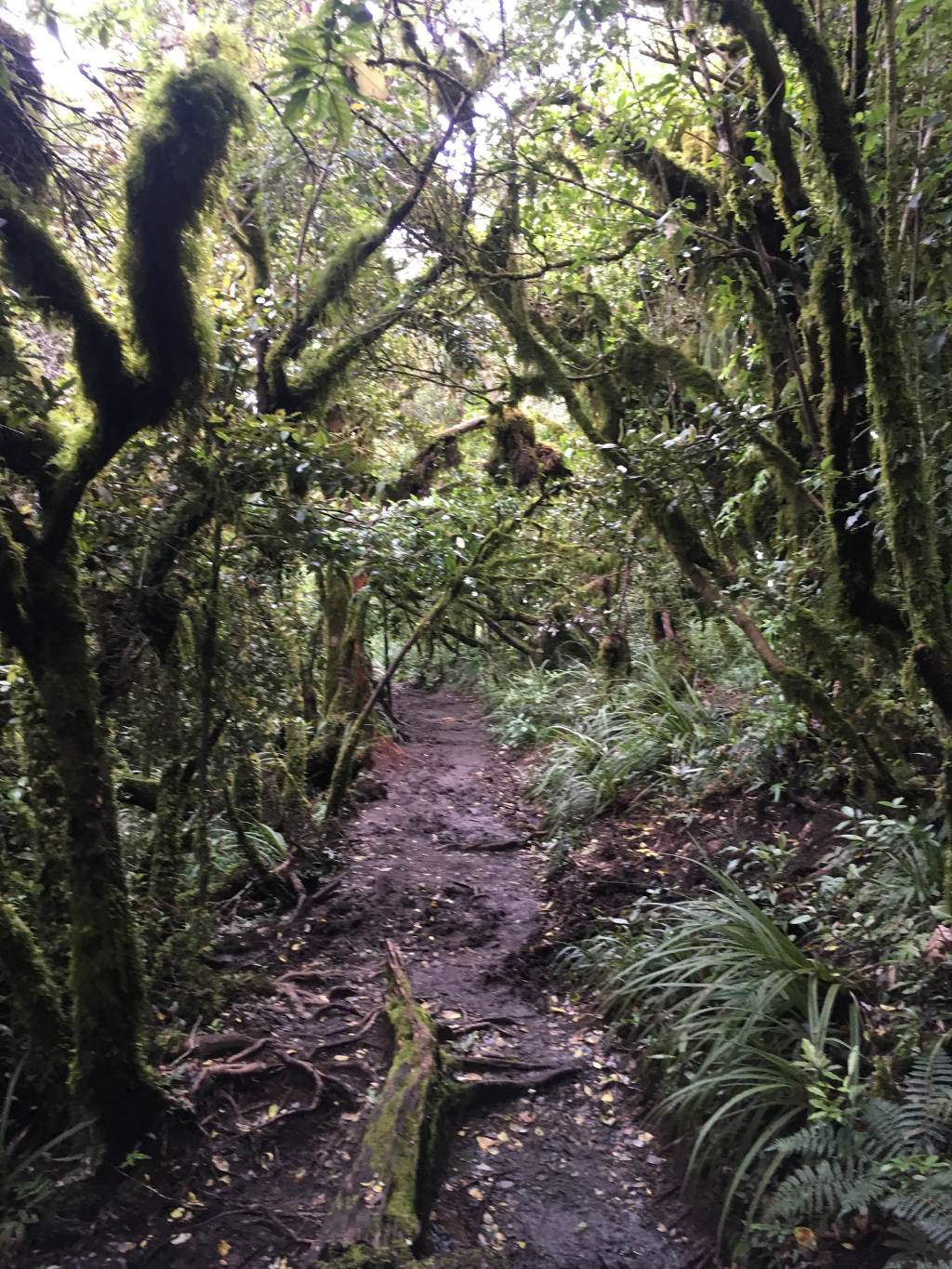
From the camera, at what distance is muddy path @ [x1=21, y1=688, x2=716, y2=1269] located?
2.73 metres

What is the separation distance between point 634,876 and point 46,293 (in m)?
4.48

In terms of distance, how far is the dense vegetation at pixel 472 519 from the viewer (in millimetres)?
2770

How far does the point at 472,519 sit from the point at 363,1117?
5.32 m

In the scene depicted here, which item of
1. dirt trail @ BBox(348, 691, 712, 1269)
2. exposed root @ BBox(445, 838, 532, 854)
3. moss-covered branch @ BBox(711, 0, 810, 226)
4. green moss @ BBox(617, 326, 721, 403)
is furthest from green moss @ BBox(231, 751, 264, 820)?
moss-covered branch @ BBox(711, 0, 810, 226)

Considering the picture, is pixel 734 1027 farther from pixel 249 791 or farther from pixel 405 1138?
pixel 249 791

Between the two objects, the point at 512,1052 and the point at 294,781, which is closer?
the point at 512,1052

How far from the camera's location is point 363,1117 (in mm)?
3291

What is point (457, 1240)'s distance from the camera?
2807 mm

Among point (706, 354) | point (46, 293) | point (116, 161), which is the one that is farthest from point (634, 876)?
point (706, 354)

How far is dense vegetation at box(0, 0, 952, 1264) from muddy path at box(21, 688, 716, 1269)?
24 centimetres

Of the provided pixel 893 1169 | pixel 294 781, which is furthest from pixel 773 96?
pixel 294 781

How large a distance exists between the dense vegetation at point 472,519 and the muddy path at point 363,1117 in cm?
24

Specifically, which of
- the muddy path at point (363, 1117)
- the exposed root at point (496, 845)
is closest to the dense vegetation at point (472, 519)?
the muddy path at point (363, 1117)

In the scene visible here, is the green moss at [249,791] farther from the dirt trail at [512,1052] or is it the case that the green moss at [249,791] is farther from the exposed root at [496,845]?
the exposed root at [496,845]
